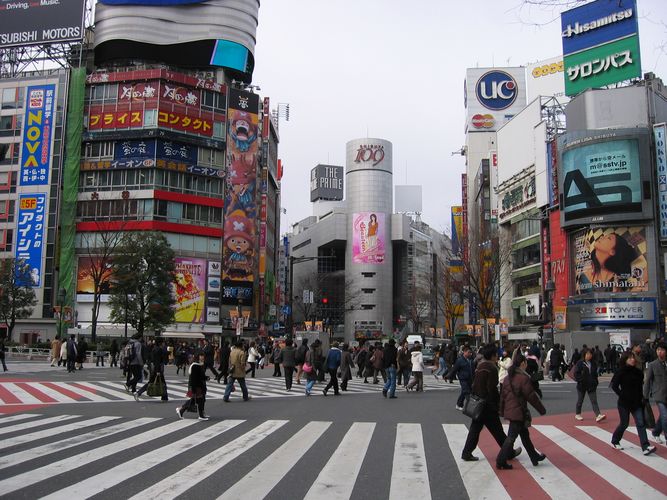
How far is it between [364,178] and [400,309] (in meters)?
26.2

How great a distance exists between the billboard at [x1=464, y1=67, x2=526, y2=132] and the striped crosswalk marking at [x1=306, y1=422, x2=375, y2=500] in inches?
3247

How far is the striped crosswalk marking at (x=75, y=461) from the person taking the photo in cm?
709

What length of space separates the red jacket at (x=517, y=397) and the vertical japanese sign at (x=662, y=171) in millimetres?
46149

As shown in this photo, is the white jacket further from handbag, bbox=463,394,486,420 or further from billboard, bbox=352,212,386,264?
billboard, bbox=352,212,386,264

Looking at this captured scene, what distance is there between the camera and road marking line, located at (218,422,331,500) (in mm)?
6762

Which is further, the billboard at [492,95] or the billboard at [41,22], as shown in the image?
the billboard at [492,95]

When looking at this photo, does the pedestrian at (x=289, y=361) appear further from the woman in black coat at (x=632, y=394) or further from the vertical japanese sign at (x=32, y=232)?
the vertical japanese sign at (x=32, y=232)

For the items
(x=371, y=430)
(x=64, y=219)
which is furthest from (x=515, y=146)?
(x=371, y=430)

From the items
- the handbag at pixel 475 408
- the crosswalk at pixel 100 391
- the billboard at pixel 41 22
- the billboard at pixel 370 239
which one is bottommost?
the crosswalk at pixel 100 391

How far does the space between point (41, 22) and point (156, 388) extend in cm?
5746

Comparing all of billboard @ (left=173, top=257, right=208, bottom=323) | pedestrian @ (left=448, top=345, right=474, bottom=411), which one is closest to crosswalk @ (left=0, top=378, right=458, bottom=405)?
pedestrian @ (left=448, top=345, right=474, bottom=411)

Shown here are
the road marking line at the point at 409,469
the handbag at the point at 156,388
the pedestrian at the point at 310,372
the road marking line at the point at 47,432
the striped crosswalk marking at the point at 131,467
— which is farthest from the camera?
the pedestrian at the point at 310,372

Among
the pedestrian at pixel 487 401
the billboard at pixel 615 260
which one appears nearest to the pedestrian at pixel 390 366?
the pedestrian at pixel 487 401

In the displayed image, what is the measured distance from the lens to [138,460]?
8391 mm
